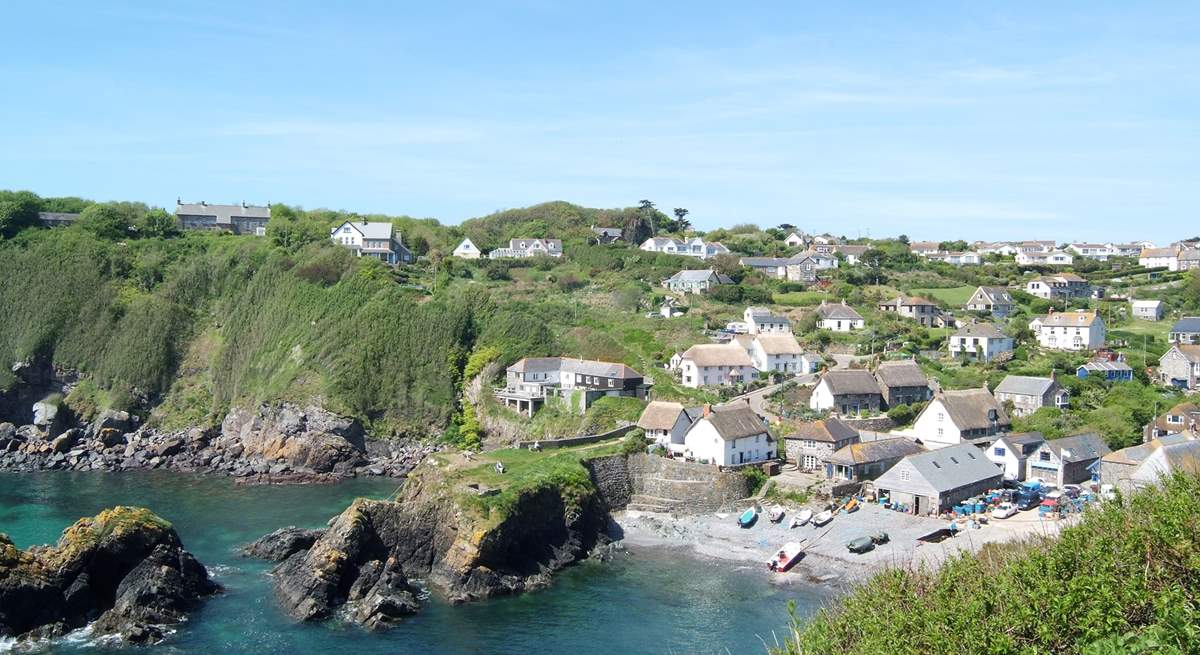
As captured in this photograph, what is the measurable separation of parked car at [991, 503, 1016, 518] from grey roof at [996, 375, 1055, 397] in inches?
534

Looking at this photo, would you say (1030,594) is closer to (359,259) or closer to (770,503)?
(770,503)

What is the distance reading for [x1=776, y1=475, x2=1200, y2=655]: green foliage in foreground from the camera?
14914 mm

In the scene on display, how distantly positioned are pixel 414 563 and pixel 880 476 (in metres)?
21.6

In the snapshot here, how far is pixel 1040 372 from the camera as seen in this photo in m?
57.2

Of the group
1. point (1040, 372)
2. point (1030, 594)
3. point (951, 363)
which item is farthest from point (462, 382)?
point (1030, 594)

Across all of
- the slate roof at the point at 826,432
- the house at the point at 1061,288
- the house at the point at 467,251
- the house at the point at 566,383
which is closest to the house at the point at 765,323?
the house at the point at 566,383

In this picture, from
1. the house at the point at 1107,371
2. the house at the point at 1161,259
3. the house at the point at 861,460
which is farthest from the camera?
the house at the point at 1161,259

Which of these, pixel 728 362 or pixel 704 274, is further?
pixel 704 274

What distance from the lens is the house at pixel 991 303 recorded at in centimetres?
7650

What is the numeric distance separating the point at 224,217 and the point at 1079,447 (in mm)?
89855

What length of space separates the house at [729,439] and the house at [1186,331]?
35019mm

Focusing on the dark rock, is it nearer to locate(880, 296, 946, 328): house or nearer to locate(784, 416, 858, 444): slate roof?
locate(784, 416, 858, 444): slate roof

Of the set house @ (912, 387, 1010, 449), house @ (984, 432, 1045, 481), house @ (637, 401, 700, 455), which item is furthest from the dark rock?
house @ (984, 432, 1045, 481)

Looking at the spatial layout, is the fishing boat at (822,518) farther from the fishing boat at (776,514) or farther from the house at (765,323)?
the house at (765,323)
